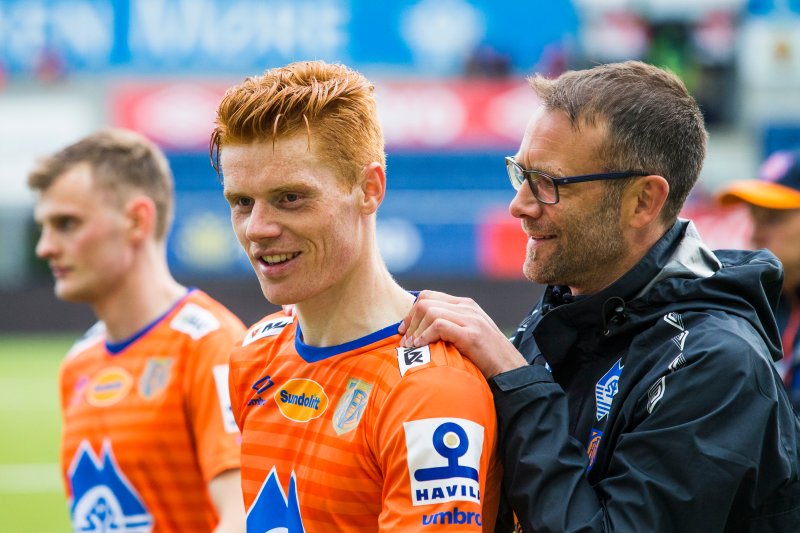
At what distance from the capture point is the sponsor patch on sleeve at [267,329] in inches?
118

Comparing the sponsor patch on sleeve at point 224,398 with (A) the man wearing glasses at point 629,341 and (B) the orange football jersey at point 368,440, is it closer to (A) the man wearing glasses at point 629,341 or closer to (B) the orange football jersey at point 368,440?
(B) the orange football jersey at point 368,440

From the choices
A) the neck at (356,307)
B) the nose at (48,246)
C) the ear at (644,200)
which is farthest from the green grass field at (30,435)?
the ear at (644,200)

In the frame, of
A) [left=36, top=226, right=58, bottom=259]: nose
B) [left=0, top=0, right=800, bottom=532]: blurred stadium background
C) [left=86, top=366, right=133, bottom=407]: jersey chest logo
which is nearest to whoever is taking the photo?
[left=86, top=366, right=133, bottom=407]: jersey chest logo

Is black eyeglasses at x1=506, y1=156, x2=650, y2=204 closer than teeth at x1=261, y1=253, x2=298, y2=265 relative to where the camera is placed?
No

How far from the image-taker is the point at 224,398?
374 cm

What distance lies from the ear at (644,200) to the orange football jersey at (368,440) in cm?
60

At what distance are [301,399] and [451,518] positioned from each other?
1.75 ft

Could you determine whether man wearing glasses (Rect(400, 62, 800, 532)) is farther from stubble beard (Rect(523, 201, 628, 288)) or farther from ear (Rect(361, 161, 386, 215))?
ear (Rect(361, 161, 386, 215))

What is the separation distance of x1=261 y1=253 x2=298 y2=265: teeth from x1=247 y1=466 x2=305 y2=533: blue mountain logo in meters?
0.47

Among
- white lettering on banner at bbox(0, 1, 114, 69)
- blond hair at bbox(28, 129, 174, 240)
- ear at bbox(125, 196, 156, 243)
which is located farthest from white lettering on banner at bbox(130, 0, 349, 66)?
ear at bbox(125, 196, 156, 243)

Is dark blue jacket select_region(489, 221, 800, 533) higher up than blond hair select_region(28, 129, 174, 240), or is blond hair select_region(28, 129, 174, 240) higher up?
blond hair select_region(28, 129, 174, 240)

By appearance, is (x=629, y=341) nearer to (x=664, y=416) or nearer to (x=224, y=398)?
(x=664, y=416)

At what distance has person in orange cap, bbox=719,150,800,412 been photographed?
16.0 feet

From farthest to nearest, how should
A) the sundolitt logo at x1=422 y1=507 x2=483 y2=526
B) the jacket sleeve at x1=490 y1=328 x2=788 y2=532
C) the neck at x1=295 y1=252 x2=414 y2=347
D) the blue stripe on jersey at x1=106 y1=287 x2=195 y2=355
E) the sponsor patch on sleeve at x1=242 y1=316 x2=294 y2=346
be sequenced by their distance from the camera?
the blue stripe on jersey at x1=106 y1=287 x2=195 y2=355, the sponsor patch on sleeve at x1=242 y1=316 x2=294 y2=346, the neck at x1=295 y1=252 x2=414 y2=347, the jacket sleeve at x1=490 y1=328 x2=788 y2=532, the sundolitt logo at x1=422 y1=507 x2=483 y2=526
